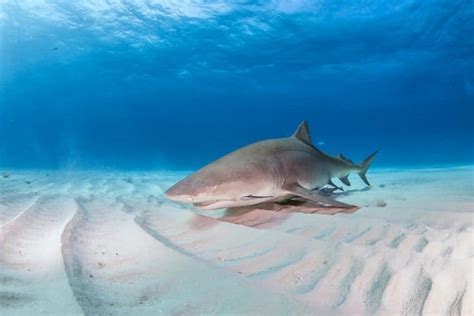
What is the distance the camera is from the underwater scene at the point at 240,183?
184 centimetres

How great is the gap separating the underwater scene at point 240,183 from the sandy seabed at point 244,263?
1 centimetres

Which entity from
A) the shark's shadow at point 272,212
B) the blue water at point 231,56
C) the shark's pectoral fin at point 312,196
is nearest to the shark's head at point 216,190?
the shark's shadow at point 272,212

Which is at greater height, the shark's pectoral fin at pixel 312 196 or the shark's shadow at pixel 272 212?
the shark's pectoral fin at pixel 312 196

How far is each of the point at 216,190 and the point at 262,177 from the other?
709 mm

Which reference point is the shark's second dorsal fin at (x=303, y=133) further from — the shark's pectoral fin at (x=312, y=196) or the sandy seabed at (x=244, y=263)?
the sandy seabed at (x=244, y=263)

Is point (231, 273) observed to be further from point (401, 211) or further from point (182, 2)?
point (182, 2)

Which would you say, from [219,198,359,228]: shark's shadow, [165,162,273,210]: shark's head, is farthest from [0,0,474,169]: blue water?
[165,162,273,210]: shark's head

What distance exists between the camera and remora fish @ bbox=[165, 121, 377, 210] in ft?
11.4

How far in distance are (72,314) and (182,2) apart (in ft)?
89.3

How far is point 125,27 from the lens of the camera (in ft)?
99.0

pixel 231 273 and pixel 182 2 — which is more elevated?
pixel 182 2

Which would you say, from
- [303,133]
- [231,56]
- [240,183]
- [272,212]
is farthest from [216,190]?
[231,56]

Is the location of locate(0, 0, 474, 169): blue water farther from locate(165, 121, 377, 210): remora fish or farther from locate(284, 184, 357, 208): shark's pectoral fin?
locate(284, 184, 357, 208): shark's pectoral fin

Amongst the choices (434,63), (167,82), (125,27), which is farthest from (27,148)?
(434,63)
